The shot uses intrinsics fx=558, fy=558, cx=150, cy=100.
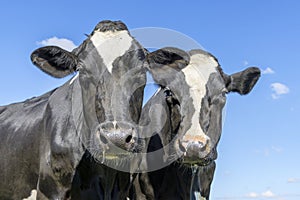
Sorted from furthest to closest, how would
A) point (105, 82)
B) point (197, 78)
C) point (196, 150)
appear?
point (197, 78) < point (196, 150) < point (105, 82)

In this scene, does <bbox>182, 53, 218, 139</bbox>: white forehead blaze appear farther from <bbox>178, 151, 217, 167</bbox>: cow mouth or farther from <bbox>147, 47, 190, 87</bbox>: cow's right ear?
<bbox>178, 151, 217, 167</bbox>: cow mouth

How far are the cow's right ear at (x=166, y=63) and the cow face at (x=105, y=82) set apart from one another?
21.6 inches

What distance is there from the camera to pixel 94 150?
7621 millimetres

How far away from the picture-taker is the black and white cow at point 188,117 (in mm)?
8531

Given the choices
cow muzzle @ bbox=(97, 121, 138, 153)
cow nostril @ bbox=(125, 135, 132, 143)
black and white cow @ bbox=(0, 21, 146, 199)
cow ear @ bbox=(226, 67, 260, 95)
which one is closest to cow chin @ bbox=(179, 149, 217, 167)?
black and white cow @ bbox=(0, 21, 146, 199)

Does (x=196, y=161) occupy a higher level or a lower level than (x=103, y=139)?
lower

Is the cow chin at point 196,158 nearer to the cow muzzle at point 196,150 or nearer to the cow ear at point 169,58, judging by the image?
the cow muzzle at point 196,150

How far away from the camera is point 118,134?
712cm

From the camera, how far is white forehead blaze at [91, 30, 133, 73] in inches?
317

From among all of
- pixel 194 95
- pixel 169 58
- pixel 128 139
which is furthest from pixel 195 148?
pixel 169 58

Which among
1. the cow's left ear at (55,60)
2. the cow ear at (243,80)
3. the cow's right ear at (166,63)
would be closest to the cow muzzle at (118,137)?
the cow's left ear at (55,60)

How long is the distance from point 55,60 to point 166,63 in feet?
6.40

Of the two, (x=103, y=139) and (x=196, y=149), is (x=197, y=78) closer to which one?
(x=196, y=149)

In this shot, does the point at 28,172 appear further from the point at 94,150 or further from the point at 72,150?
the point at 94,150
